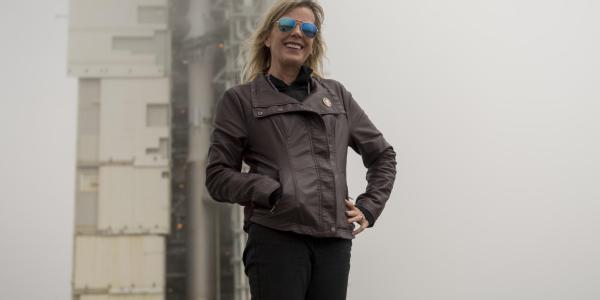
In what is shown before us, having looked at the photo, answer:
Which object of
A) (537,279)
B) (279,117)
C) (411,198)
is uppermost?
(279,117)

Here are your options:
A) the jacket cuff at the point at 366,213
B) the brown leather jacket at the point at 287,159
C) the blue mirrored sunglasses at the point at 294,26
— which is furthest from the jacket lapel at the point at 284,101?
the jacket cuff at the point at 366,213

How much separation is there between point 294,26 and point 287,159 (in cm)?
31

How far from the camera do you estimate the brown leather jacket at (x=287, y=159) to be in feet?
3.70

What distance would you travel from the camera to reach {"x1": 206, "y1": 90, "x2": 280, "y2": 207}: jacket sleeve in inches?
44.5

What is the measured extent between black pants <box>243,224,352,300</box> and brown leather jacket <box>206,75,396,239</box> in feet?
0.09

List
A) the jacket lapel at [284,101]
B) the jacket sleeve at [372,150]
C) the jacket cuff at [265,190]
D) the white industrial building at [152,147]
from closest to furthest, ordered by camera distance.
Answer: the jacket cuff at [265,190] < the jacket lapel at [284,101] < the jacket sleeve at [372,150] < the white industrial building at [152,147]

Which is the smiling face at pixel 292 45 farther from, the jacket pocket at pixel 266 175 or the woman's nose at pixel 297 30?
the jacket pocket at pixel 266 175

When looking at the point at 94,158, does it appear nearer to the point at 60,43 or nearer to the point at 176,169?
the point at 176,169

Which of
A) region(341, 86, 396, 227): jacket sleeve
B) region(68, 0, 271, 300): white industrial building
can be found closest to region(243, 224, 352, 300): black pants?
region(341, 86, 396, 227): jacket sleeve

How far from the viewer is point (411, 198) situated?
9.15ft

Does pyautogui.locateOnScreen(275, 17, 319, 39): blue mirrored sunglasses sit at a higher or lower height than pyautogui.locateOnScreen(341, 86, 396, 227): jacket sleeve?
higher

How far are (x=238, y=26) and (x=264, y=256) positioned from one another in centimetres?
195

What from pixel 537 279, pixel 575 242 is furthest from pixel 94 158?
pixel 575 242

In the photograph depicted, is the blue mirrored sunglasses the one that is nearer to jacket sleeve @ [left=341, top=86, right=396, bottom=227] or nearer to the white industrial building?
jacket sleeve @ [left=341, top=86, right=396, bottom=227]
